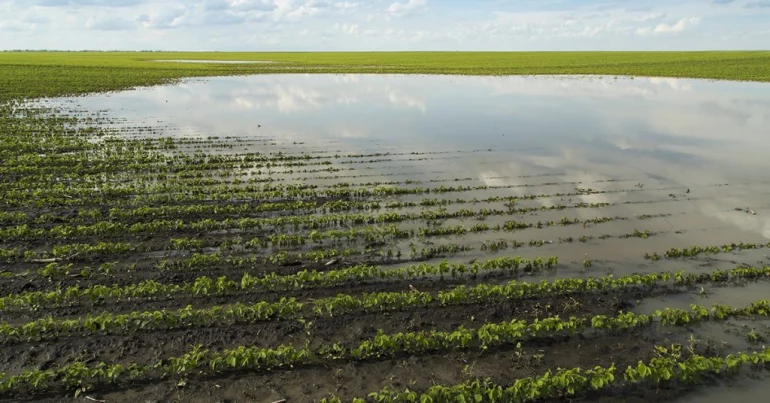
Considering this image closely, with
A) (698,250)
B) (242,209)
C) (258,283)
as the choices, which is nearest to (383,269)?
(258,283)

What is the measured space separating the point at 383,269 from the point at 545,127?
65.6 ft

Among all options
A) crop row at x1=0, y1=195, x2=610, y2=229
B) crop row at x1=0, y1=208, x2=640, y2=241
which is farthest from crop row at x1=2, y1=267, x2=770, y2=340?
crop row at x1=0, y1=195, x2=610, y2=229

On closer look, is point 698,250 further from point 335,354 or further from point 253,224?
point 253,224

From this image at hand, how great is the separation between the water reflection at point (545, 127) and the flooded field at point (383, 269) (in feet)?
0.80

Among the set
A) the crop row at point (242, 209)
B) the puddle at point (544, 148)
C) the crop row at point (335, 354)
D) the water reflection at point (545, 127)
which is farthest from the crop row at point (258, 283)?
the water reflection at point (545, 127)

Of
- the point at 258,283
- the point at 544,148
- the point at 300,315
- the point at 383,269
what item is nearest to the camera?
the point at 300,315

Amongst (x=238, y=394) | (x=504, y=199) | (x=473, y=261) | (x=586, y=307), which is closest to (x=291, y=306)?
(x=238, y=394)

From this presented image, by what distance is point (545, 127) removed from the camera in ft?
90.0

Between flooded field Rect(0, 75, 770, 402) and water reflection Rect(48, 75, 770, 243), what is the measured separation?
24 cm

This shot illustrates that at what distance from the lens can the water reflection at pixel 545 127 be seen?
17016 millimetres

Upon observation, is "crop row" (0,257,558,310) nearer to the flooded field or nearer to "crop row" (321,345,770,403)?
the flooded field

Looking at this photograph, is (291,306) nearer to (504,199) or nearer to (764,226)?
(504,199)

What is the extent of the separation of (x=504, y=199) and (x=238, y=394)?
10.6 meters

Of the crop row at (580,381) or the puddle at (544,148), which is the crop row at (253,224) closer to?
the puddle at (544,148)
